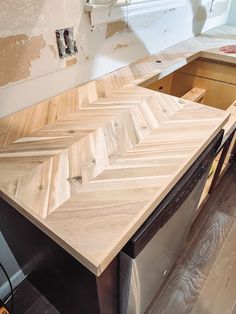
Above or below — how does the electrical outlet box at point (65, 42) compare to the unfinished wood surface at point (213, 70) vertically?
above

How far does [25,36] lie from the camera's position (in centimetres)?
76

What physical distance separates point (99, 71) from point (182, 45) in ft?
2.61

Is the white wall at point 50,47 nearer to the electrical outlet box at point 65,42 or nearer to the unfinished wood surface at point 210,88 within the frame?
the electrical outlet box at point 65,42

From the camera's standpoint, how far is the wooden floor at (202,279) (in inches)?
43.1

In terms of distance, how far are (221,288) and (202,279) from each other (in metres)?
0.09

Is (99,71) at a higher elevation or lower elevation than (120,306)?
higher

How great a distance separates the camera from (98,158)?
0.64 m

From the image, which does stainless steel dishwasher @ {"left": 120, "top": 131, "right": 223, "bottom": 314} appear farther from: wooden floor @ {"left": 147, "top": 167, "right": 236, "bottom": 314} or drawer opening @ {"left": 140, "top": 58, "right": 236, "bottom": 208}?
drawer opening @ {"left": 140, "top": 58, "right": 236, "bottom": 208}

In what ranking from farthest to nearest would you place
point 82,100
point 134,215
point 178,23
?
1. point 178,23
2. point 82,100
3. point 134,215

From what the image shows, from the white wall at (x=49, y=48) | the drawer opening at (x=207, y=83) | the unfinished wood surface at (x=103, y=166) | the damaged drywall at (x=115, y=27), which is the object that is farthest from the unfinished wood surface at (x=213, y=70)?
the unfinished wood surface at (x=103, y=166)

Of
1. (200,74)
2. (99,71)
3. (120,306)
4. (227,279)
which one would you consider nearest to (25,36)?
(99,71)

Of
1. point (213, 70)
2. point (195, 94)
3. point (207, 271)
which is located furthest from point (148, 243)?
point (213, 70)

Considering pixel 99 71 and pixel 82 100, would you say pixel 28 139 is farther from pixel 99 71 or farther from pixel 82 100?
pixel 99 71

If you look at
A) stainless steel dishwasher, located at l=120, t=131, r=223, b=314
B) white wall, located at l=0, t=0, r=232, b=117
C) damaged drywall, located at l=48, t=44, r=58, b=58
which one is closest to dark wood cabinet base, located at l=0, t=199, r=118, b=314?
stainless steel dishwasher, located at l=120, t=131, r=223, b=314
